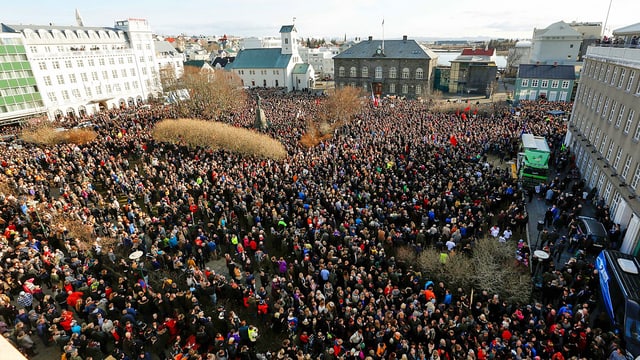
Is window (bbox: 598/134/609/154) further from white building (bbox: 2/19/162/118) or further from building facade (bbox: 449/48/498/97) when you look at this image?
white building (bbox: 2/19/162/118)

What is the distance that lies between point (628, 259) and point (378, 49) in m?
54.3

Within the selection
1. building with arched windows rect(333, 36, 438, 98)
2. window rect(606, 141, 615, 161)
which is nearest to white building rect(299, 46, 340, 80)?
building with arched windows rect(333, 36, 438, 98)

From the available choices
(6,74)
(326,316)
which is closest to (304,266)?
(326,316)

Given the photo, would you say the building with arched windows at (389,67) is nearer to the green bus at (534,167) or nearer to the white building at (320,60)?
the white building at (320,60)

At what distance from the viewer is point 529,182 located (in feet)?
72.3

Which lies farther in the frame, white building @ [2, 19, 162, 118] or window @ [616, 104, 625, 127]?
white building @ [2, 19, 162, 118]

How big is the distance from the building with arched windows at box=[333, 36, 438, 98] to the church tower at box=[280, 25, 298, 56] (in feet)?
45.4

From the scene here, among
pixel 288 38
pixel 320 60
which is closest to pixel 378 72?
pixel 288 38

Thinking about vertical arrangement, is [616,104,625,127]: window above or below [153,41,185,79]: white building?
below

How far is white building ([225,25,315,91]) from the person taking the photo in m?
71.8

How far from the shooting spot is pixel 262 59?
74250 millimetres

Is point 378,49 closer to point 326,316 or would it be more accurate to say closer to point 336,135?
point 336,135

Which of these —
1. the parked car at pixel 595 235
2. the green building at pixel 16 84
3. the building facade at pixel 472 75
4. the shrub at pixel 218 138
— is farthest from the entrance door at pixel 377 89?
the green building at pixel 16 84

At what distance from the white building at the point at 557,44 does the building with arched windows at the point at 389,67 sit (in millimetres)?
23236
